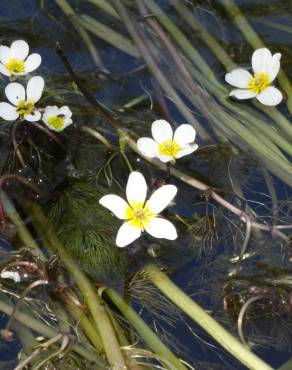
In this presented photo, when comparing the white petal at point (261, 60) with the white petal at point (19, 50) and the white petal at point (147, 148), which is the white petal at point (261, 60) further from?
the white petal at point (19, 50)

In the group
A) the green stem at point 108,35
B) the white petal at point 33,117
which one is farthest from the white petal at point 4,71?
the green stem at point 108,35

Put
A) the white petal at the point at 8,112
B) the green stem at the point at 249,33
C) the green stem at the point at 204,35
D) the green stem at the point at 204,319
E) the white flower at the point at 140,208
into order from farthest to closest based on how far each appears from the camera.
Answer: the green stem at the point at 204,35 → the green stem at the point at 249,33 → the white petal at the point at 8,112 → the white flower at the point at 140,208 → the green stem at the point at 204,319

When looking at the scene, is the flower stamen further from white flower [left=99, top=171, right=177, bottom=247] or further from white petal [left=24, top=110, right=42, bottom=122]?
white flower [left=99, top=171, right=177, bottom=247]

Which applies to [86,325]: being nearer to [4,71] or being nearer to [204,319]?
[204,319]

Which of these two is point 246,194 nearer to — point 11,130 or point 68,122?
point 68,122

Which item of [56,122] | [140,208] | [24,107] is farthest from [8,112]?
[140,208]

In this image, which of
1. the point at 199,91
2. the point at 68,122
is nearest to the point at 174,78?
the point at 199,91

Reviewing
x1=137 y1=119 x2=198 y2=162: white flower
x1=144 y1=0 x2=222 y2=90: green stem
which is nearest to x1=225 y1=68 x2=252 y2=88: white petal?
x1=144 y1=0 x2=222 y2=90: green stem
